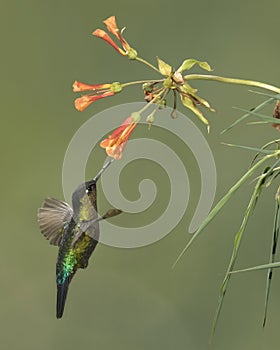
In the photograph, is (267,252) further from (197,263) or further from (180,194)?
(180,194)

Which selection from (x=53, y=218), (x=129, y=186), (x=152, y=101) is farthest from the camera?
(x=129, y=186)

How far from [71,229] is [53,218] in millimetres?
55

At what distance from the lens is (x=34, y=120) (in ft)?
14.6

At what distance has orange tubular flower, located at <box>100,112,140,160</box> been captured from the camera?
3.63 ft

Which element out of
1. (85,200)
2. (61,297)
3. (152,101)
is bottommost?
(61,297)

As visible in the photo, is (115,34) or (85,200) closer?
(115,34)

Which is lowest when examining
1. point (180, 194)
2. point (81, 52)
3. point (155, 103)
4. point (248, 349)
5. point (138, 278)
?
point (248, 349)

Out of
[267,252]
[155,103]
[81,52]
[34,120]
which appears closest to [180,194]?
[155,103]

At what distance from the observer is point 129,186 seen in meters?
3.97

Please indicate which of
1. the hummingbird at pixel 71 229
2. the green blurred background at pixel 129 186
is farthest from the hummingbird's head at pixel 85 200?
the green blurred background at pixel 129 186

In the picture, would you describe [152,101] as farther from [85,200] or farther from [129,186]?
[129,186]

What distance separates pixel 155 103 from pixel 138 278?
288cm

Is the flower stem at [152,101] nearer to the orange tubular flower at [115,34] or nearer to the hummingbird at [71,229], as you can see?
the orange tubular flower at [115,34]

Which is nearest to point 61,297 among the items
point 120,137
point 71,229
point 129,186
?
point 71,229
